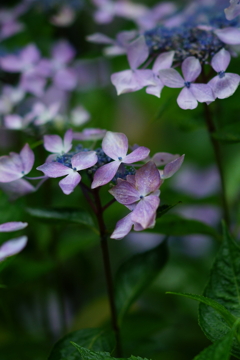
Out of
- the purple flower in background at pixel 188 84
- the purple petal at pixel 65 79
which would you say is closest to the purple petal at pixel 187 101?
the purple flower in background at pixel 188 84

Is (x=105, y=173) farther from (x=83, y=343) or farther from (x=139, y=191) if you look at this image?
(x=83, y=343)

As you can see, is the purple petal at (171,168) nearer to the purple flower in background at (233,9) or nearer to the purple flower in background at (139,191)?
the purple flower in background at (139,191)

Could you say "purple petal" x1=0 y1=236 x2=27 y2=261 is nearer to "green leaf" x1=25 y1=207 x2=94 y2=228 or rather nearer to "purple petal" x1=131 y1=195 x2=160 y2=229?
"green leaf" x1=25 y1=207 x2=94 y2=228

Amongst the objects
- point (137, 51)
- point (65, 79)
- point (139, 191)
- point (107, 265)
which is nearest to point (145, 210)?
point (139, 191)

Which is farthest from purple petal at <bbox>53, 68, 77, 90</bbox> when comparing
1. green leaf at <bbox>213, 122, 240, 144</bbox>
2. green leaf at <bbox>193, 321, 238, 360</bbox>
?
green leaf at <bbox>193, 321, 238, 360</bbox>

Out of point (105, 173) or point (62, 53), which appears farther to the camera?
point (62, 53)
